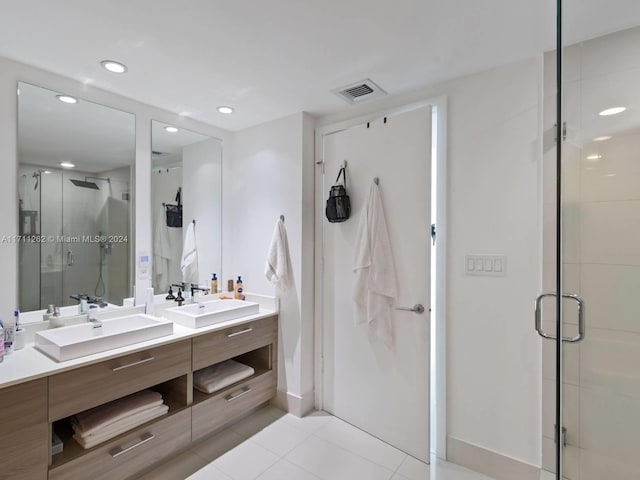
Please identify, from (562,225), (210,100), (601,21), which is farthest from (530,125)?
(210,100)

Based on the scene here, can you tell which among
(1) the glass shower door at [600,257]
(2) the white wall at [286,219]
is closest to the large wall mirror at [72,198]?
(2) the white wall at [286,219]

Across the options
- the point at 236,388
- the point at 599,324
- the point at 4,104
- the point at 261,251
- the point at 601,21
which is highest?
the point at 601,21

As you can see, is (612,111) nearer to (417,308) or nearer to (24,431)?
(417,308)

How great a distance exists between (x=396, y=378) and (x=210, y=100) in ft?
7.71

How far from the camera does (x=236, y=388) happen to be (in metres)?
2.29

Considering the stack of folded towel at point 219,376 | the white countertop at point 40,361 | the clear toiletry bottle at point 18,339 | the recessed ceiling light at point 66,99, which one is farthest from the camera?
the stack of folded towel at point 219,376

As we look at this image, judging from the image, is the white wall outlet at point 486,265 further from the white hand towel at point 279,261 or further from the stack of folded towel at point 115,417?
the stack of folded towel at point 115,417

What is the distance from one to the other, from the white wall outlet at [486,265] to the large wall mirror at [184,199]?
81.0 inches

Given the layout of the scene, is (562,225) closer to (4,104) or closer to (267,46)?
(267,46)

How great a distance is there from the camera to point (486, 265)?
1863 mm

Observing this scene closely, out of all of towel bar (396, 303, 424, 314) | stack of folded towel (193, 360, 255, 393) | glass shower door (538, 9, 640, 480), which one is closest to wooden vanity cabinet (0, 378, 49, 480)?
stack of folded towel (193, 360, 255, 393)

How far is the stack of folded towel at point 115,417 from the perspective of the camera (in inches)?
63.6

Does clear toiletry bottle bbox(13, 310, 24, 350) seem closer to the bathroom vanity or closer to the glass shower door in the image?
the bathroom vanity

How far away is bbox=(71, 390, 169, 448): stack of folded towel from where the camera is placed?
161 cm
